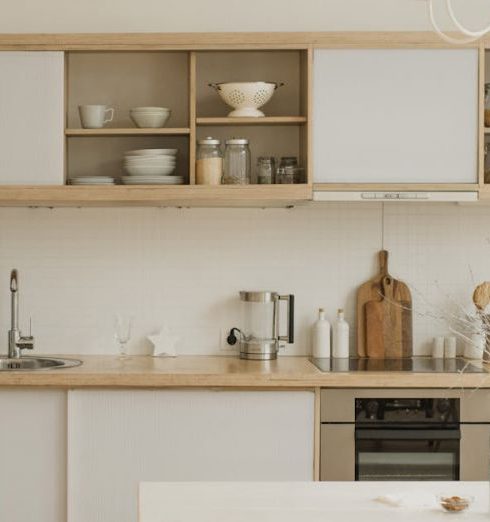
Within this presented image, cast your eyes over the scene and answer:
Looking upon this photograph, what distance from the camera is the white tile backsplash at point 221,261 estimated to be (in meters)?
4.08

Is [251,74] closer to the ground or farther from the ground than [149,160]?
farther from the ground

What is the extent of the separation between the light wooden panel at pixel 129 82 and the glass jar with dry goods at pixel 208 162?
0.29 m

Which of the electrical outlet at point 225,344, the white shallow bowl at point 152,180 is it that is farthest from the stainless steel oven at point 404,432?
the white shallow bowl at point 152,180

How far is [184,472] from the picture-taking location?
3506 millimetres

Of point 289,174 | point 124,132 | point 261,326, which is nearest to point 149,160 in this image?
point 124,132

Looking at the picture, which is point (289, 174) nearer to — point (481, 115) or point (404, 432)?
point (481, 115)

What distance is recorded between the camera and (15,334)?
3928mm

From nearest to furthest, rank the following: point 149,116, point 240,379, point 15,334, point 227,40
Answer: point 240,379, point 227,40, point 149,116, point 15,334

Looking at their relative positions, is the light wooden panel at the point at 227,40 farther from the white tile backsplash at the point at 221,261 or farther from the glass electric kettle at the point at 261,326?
the glass electric kettle at the point at 261,326

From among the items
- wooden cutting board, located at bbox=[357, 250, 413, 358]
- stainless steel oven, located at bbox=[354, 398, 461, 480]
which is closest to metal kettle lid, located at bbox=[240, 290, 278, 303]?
wooden cutting board, located at bbox=[357, 250, 413, 358]

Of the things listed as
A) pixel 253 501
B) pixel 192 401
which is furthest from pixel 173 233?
pixel 253 501

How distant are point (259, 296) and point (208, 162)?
614 millimetres

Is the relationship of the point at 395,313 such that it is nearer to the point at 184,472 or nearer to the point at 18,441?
the point at 184,472

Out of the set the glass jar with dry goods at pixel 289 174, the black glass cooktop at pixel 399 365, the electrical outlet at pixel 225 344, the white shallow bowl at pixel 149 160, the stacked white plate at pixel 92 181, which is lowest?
the black glass cooktop at pixel 399 365
